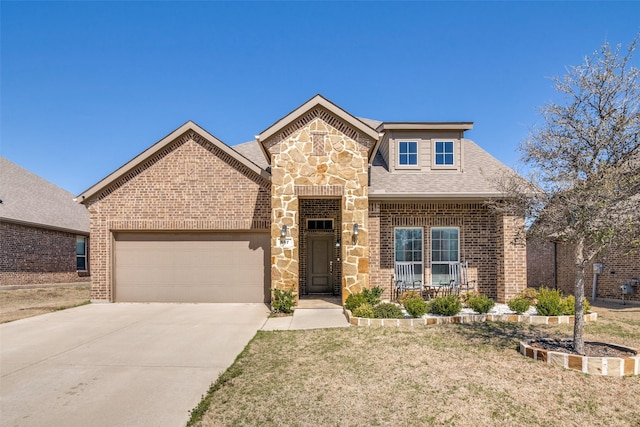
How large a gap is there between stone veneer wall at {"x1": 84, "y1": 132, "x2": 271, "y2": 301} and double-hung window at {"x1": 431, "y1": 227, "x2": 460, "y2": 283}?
17.9ft

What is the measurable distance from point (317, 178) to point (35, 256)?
598 inches

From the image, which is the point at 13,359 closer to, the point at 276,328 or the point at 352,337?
the point at 276,328

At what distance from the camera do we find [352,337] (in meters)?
7.80

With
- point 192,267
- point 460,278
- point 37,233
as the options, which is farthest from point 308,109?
point 37,233

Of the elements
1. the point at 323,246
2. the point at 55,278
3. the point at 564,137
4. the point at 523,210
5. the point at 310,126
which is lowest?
the point at 55,278

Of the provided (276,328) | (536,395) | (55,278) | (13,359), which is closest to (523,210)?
(536,395)

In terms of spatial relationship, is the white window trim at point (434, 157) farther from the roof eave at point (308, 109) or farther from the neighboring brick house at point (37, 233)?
the neighboring brick house at point (37, 233)

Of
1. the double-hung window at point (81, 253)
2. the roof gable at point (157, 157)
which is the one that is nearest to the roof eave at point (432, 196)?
the roof gable at point (157, 157)

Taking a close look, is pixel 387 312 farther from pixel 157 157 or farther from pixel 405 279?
pixel 157 157

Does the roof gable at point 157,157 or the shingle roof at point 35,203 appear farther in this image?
the shingle roof at point 35,203

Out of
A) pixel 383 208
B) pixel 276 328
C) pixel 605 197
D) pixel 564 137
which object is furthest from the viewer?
pixel 383 208

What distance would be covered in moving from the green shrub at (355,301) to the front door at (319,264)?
3609 millimetres

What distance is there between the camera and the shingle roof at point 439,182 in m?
11.9

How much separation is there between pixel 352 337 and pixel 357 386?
252 cm
